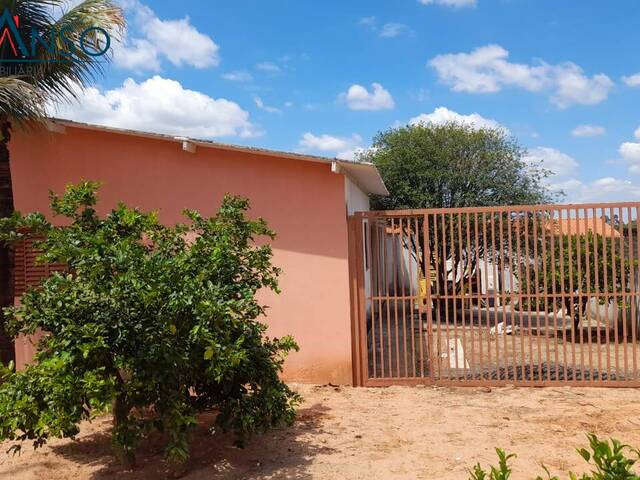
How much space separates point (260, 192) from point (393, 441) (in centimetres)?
389

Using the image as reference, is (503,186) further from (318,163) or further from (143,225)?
(143,225)

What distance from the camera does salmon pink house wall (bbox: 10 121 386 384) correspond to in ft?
24.9

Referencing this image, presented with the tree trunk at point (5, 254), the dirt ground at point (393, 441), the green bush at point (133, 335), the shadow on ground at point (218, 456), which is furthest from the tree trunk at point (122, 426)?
the tree trunk at point (5, 254)

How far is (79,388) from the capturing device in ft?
13.0

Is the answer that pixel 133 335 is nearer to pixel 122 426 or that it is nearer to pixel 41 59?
pixel 122 426

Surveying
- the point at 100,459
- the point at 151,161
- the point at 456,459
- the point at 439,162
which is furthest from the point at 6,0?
the point at 439,162

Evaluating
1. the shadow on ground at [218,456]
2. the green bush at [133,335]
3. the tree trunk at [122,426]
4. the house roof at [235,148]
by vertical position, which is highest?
the house roof at [235,148]

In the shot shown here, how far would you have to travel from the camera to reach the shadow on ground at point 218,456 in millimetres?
4812

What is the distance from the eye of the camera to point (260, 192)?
25.5 ft

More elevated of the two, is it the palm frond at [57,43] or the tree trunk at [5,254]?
the palm frond at [57,43]

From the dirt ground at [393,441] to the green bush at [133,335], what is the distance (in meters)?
0.52

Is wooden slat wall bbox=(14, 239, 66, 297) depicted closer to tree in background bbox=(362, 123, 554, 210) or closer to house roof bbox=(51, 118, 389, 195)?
house roof bbox=(51, 118, 389, 195)

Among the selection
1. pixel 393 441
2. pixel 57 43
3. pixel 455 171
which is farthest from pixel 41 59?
pixel 455 171

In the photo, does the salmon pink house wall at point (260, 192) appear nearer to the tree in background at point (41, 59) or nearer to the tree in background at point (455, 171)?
the tree in background at point (41, 59)
